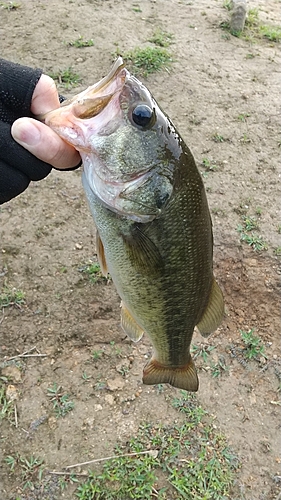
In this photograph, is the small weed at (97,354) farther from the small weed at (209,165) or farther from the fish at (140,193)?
the small weed at (209,165)

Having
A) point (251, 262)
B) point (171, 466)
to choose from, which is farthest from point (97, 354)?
point (251, 262)

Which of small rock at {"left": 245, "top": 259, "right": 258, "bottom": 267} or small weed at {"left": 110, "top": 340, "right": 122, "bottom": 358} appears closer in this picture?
small weed at {"left": 110, "top": 340, "right": 122, "bottom": 358}

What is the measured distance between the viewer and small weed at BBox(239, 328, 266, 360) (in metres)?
3.27

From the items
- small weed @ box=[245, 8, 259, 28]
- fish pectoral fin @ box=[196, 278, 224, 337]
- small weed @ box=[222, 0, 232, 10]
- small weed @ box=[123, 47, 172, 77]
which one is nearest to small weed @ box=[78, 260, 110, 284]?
fish pectoral fin @ box=[196, 278, 224, 337]

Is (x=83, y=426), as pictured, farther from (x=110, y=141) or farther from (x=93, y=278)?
(x=110, y=141)

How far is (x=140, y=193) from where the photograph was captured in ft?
5.29

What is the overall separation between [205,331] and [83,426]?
1159 millimetres

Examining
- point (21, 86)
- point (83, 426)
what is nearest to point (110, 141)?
point (21, 86)

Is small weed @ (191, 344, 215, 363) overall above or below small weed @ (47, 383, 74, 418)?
above

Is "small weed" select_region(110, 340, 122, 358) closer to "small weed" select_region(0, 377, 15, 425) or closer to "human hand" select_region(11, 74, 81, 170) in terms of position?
"small weed" select_region(0, 377, 15, 425)

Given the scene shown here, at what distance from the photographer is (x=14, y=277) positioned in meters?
3.40

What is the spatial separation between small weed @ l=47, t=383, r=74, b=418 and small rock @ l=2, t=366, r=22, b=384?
0.63 feet

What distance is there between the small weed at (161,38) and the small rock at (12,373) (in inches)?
181

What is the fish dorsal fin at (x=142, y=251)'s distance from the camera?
1.65 metres
